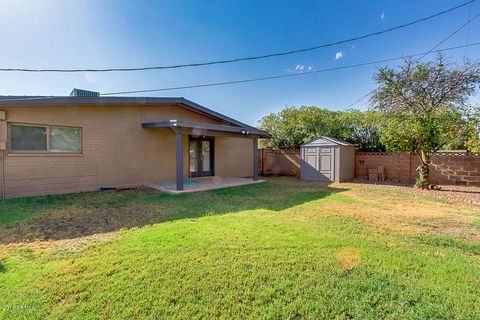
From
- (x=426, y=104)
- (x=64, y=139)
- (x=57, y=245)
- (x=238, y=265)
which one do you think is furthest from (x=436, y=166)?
(x=64, y=139)

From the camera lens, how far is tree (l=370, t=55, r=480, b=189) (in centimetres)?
848

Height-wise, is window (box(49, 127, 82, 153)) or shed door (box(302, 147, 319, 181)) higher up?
window (box(49, 127, 82, 153))

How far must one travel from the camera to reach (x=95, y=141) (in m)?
8.06

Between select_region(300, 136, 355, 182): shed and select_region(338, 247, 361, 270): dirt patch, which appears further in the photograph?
select_region(300, 136, 355, 182): shed

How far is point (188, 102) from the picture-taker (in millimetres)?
10172

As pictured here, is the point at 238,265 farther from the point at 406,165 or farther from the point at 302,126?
the point at 302,126

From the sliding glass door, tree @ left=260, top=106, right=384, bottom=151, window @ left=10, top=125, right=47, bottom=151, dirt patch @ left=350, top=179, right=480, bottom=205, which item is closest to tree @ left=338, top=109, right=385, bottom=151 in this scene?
tree @ left=260, top=106, right=384, bottom=151

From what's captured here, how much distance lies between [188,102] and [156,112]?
1.36 meters

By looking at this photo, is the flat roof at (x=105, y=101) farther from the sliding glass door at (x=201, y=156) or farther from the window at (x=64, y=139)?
the sliding glass door at (x=201, y=156)

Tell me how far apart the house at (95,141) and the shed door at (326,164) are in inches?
113

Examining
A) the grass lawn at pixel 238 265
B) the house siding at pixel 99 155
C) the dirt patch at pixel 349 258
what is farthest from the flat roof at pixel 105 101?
the dirt patch at pixel 349 258

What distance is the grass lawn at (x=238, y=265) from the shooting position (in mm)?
2197

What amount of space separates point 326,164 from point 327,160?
192 mm

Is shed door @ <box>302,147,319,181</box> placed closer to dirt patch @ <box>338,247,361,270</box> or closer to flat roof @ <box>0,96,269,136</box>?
flat roof @ <box>0,96,269,136</box>
